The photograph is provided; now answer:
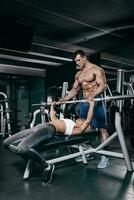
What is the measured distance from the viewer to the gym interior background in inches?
172

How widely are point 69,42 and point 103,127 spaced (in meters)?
3.84

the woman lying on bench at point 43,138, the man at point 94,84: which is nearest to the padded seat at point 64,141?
the woman lying on bench at point 43,138

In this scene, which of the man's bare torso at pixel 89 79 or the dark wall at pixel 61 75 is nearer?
the man's bare torso at pixel 89 79

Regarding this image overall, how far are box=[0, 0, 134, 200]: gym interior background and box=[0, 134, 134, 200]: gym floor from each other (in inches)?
3.2

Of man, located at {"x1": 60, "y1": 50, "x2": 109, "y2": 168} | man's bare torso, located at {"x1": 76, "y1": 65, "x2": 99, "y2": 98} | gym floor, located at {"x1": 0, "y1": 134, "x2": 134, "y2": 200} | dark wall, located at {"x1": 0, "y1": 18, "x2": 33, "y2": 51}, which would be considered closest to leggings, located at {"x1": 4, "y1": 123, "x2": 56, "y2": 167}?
gym floor, located at {"x1": 0, "y1": 134, "x2": 134, "y2": 200}

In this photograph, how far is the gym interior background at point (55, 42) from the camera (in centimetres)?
438

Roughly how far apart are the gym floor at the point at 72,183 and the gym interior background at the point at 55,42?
0.27ft

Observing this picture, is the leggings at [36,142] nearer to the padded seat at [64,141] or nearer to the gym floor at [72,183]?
the padded seat at [64,141]

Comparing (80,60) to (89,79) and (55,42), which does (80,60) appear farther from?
(55,42)

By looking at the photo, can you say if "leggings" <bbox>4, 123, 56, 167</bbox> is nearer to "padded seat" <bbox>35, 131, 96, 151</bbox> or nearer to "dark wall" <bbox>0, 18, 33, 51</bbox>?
"padded seat" <bbox>35, 131, 96, 151</bbox>

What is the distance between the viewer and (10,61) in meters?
8.34

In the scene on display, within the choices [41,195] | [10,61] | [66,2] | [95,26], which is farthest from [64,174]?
[10,61]

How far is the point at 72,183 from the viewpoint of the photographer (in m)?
2.58

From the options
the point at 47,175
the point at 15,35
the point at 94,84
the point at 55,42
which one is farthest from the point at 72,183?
the point at 55,42
